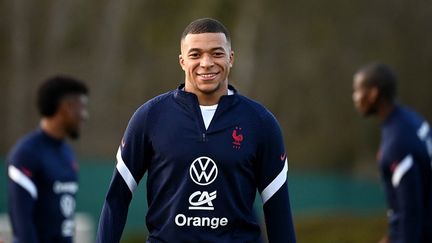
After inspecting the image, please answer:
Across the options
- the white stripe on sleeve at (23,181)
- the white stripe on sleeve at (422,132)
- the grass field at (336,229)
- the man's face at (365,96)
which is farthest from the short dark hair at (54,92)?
the grass field at (336,229)

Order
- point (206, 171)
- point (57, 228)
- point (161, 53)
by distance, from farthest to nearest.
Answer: point (161, 53) < point (57, 228) < point (206, 171)

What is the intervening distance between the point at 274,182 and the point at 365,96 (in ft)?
13.2

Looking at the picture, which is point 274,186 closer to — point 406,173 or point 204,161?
point 204,161

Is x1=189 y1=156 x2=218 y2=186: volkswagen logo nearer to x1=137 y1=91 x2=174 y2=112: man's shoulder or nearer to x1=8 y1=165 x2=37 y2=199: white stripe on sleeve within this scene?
x1=137 y1=91 x2=174 y2=112: man's shoulder

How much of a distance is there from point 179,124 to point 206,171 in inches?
12.5

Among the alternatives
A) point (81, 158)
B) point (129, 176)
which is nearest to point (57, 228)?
point (129, 176)

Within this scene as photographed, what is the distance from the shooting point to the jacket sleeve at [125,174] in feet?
20.4

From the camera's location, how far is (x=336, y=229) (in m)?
19.9

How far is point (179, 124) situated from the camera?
621cm

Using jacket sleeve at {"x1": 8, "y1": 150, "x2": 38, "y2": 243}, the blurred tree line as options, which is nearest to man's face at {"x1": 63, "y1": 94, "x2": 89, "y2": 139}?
jacket sleeve at {"x1": 8, "y1": 150, "x2": 38, "y2": 243}

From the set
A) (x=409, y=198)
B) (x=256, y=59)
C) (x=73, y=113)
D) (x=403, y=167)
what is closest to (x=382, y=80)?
(x=403, y=167)

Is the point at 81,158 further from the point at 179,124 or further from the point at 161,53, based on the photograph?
the point at 179,124

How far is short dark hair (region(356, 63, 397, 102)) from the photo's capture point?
997 cm

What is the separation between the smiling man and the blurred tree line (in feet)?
72.5
